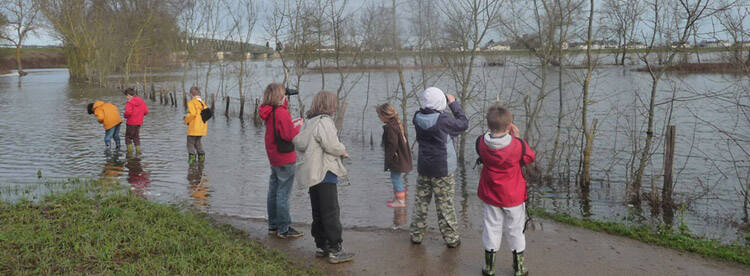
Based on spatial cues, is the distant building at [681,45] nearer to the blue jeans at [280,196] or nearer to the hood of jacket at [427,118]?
the hood of jacket at [427,118]

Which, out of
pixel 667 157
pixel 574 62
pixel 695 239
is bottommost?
pixel 695 239

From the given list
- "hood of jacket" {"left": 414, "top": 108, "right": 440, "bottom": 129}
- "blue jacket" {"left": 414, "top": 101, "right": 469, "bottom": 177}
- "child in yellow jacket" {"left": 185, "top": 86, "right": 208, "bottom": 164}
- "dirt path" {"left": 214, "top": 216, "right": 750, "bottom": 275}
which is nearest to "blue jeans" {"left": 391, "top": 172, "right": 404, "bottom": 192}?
"dirt path" {"left": 214, "top": 216, "right": 750, "bottom": 275}

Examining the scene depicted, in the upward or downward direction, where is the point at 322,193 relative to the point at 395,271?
upward

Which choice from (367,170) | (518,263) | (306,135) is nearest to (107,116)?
(367,170)

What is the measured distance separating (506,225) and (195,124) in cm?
772

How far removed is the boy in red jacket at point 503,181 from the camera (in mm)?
4406

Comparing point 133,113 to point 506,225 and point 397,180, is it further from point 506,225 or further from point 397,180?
point 506,225

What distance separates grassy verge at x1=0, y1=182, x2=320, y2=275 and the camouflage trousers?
132cm

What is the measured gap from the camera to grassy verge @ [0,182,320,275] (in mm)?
4297

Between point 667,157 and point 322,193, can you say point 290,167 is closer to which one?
point 322,193

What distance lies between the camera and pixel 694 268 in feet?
16.4

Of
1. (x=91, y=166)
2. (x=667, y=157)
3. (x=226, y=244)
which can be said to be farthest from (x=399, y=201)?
(x=91, y=166)

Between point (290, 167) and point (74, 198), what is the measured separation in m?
3.00

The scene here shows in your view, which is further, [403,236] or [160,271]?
[403,236]
